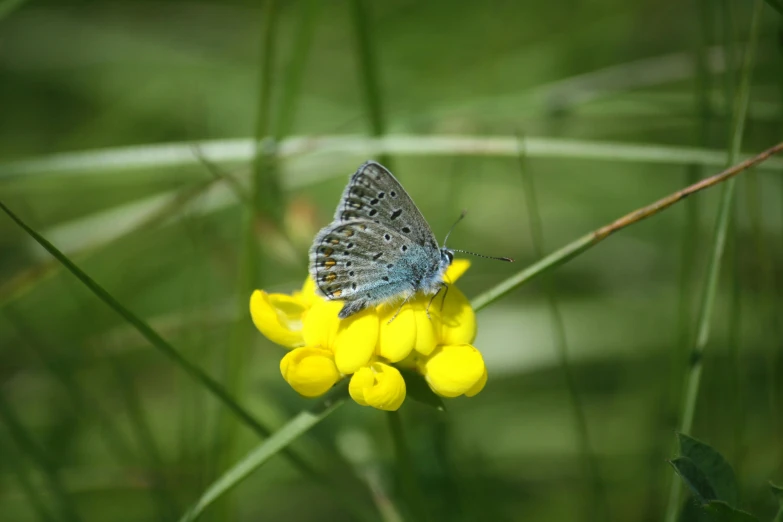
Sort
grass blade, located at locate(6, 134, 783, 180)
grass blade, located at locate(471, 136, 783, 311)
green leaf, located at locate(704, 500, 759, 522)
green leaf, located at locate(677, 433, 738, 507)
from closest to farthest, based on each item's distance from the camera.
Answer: green leaf, located at locate(704, 500, 759, 522) → green leaf, located at locate(677, 433, 738, 507) → grass blade, located at locate(471, 136, 783, 311) → grass blade, located at locate(6, 134, 783, 180)

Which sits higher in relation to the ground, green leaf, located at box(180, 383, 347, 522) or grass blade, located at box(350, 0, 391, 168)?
grass blade, located at box(350, 0, 391, 168)

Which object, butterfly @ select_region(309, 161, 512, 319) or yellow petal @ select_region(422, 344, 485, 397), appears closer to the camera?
yellow petal @ select_region(422, 344, 485, 397)

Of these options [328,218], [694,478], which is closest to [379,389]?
[694,478]

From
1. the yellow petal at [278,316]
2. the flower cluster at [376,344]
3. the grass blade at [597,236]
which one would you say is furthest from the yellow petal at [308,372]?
the grass blade at [597,236]

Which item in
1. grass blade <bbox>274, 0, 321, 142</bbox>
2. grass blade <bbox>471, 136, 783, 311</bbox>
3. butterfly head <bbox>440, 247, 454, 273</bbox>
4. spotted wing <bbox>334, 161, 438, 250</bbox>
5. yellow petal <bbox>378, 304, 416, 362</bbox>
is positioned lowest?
yellow petal <bbox>378, 304, 416, 362</bbox>

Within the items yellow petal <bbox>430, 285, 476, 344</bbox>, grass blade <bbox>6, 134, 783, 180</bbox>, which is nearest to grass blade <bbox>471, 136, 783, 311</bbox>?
yellow petal <bbox>430, 285, 476, 344</bbox>

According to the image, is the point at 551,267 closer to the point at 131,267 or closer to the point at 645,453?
the point at 645,453

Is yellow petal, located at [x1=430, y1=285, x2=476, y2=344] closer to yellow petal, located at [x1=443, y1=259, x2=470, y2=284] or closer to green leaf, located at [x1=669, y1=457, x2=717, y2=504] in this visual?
yellow petal, located at [x1=443, y1=259, x2=470, y2=284]
